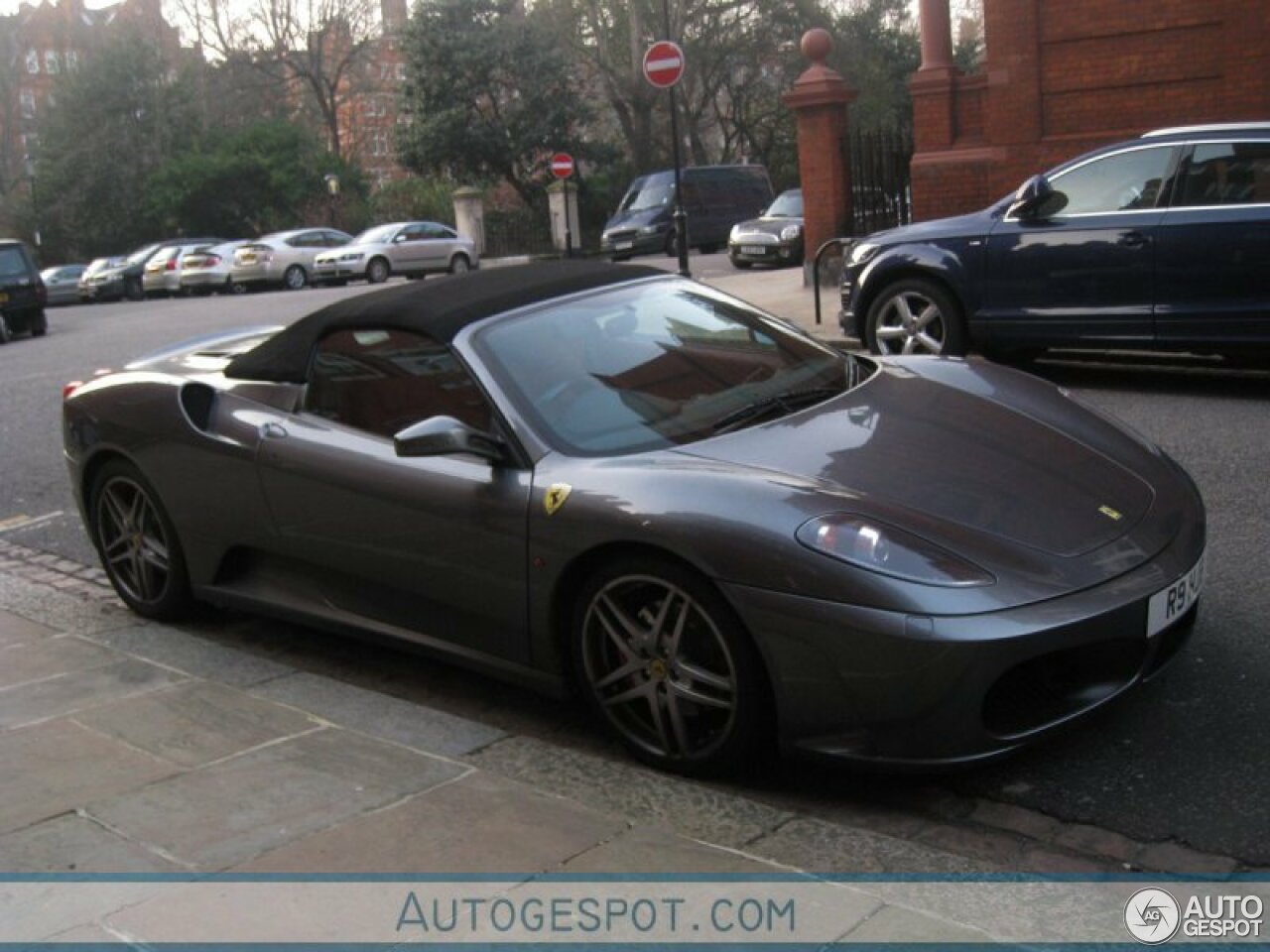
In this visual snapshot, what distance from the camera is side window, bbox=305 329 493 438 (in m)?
4.61

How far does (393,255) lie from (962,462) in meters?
32.5

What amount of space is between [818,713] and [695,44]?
47.7m

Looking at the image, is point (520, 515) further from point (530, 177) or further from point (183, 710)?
point (530, 177)

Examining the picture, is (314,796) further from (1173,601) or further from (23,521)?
(23,521)

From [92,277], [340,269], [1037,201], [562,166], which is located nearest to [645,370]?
[1037,201]

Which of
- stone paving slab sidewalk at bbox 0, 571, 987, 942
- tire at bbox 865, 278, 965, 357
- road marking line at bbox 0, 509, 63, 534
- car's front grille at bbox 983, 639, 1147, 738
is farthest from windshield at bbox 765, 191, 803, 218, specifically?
car's front grille at bbox 983, 639, 1147, 738

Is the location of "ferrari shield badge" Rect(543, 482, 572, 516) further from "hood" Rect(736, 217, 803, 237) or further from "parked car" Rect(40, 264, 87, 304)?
"parked car" Rect(40, 264, 87, 304)

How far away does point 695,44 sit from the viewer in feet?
160

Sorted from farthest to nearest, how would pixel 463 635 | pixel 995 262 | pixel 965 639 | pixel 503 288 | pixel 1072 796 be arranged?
pixel 995 262 → pixel 503 288 → pixel 463 635 → pixel 1072 796 → pixel 965 639

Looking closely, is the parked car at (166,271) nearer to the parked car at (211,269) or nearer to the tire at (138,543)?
the parked car at (211,269)

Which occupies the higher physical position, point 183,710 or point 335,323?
point 335,323

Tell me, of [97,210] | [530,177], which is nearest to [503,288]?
[530,177]

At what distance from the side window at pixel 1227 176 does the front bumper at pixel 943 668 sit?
573 cm

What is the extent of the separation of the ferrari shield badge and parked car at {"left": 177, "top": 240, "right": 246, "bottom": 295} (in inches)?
1326
